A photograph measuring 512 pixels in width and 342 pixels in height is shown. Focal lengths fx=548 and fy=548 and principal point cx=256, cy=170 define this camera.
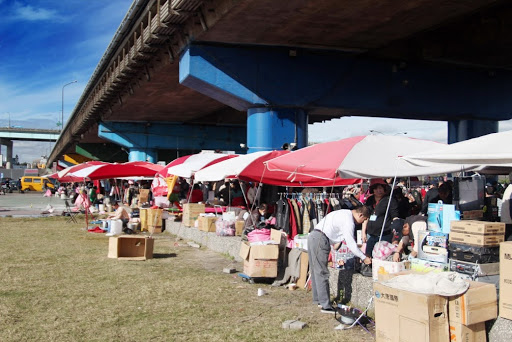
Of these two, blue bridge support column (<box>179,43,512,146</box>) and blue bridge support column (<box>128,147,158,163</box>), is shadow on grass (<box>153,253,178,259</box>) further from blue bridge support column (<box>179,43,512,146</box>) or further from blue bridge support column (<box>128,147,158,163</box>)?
blue bridge support column (<box>128,147,158,163</box>)

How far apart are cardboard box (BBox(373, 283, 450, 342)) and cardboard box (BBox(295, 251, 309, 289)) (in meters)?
→ 3.49

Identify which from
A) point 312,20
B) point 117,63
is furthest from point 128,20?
point 312,20

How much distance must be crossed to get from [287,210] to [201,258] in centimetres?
288

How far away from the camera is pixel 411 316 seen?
582cm

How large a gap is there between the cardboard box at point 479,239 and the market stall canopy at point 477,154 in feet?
2.96

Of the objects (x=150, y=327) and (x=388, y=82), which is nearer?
(x=150, y=327)

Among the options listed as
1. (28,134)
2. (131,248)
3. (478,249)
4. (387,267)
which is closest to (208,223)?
(131,248)

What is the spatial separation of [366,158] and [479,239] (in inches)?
109

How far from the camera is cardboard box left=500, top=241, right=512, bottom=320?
5.92 metres

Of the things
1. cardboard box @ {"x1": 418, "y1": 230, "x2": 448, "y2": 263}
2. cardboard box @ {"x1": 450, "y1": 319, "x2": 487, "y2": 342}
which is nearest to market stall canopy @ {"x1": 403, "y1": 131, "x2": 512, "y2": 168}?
cardboard box @ {"x1": 418, "y1": 230, "x2": 448, "y2": 263}

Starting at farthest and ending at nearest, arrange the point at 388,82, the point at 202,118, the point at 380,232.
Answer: the point at 202,118 < the point at 388,82 < the point at 380,232

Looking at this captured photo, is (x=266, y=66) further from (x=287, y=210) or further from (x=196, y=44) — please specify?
(x=287, y=210)

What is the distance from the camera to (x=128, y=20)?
20609 mm

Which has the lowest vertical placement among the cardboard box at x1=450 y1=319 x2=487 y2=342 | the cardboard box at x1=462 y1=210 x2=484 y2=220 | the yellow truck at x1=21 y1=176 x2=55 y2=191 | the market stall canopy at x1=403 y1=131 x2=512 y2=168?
the cardboard box at x1=450 y1=319 x2=487 y2=342
